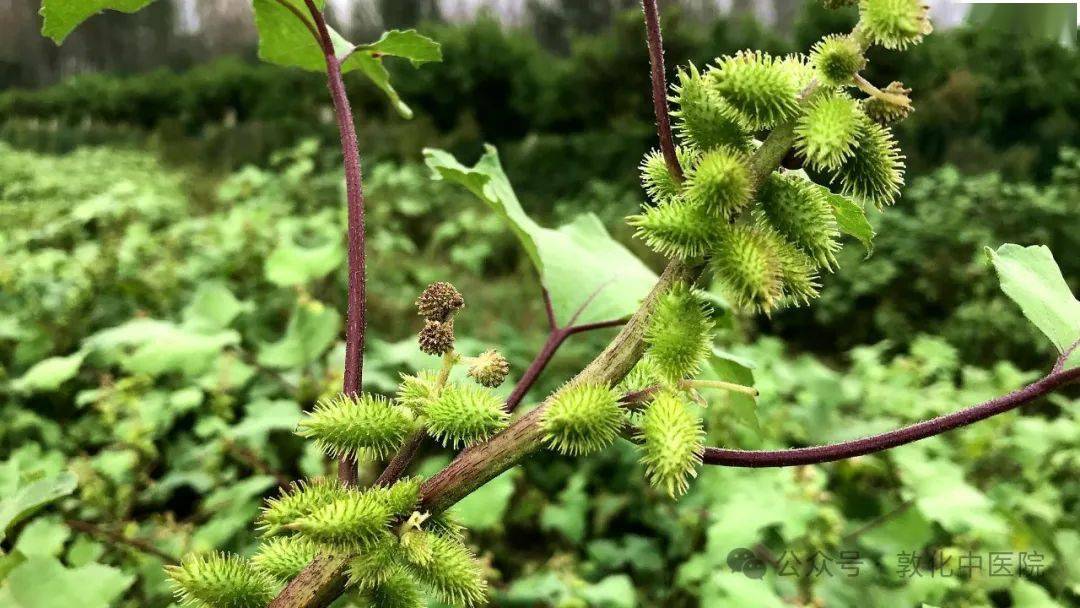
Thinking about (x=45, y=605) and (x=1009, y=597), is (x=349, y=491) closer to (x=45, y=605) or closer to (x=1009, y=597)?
(x=45, y=605)

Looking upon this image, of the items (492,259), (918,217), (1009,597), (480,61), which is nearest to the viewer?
(1009,597)

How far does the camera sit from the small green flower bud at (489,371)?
2.03 ft

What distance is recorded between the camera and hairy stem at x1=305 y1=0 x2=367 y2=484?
637 millimetres

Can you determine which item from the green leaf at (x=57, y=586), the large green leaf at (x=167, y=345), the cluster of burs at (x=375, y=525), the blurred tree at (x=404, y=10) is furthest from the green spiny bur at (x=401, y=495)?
the blurred tree at (x=404, y=10)

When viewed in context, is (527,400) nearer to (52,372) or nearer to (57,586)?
(52,372)

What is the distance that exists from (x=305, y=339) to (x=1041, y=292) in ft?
5.63

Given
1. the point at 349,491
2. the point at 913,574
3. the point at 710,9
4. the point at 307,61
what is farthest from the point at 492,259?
the point at 710,9

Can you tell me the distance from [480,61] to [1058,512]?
44.4 feet

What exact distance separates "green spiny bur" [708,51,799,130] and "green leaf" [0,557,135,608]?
3.29 ft

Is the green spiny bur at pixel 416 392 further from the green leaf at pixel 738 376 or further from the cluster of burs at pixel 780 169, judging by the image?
the green leaf at pixel 738 376

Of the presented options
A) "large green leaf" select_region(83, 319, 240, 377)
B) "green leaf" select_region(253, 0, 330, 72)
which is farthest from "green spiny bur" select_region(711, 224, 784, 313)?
"large green leaf" select_region(83, 319, 240, 377)

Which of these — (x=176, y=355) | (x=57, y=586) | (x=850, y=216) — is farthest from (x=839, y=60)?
(x=176, y=355)

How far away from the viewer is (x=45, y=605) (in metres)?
0.97

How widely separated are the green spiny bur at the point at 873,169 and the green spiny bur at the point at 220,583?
1.84 feet
